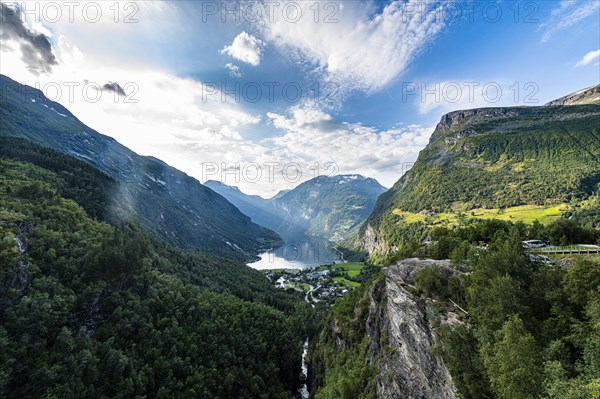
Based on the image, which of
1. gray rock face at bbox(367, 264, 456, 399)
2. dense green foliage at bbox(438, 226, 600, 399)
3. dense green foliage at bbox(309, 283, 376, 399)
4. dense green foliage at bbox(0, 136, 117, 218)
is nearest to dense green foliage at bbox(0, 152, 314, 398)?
dense green foliage at bbox(0, 136, 117, 218)

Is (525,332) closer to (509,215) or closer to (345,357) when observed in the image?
(345,357)

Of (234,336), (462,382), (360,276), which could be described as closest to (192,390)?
(234,336)

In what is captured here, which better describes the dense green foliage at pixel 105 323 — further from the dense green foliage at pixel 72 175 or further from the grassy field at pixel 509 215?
the grassy field at pixel 509 215

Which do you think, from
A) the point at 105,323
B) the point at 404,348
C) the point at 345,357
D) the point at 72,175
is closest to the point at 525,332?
the point at 404,348

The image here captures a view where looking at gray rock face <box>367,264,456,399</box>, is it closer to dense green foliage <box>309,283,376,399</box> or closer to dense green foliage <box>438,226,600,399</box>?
dense green foliage <box>309,283,376,399</box>

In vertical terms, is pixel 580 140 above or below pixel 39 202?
above

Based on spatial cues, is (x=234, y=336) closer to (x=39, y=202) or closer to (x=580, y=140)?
(x=39, y=202)

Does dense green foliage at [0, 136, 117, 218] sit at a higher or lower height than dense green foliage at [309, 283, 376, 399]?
higher
